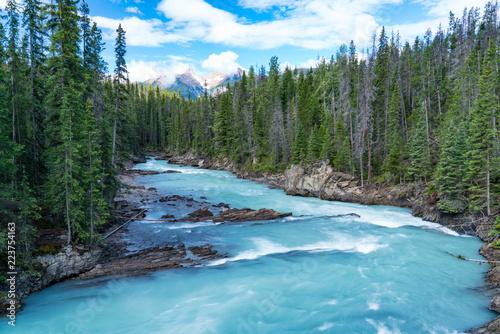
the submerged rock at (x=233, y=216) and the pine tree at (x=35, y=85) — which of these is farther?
the submerged rock at (x=233, y=216)

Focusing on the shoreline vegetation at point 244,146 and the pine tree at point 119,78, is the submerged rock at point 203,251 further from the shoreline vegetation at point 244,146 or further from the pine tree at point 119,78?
the pine tree at point 119,78

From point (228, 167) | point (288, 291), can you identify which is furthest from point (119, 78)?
point (228, 167)

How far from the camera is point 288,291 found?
1259 centimetres

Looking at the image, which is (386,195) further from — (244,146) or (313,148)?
(244,146)

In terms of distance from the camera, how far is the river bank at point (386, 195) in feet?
49.7

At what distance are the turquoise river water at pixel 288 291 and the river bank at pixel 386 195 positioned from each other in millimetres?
868

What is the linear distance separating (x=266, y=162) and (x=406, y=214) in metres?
29.8

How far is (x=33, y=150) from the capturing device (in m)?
17.3

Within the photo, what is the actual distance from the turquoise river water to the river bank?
2.85 ft

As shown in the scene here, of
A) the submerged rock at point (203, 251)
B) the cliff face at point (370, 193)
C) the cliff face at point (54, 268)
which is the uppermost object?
the cliff face at point (370, 193)

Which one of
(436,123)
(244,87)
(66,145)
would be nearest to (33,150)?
(66,145)

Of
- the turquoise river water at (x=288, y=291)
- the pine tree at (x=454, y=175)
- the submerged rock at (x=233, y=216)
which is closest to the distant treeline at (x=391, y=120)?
the pine tree at (x=454, y=175)

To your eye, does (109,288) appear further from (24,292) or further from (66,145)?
(66,145)

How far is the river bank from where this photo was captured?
15142 mm
